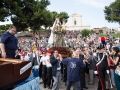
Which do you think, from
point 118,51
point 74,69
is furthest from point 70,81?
point 118,51

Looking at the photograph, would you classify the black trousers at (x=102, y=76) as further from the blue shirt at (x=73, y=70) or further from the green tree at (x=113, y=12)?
the green tree at (x=113, y=12)

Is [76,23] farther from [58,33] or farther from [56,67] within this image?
[56,67]

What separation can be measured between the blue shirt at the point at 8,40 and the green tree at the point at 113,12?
50585mm

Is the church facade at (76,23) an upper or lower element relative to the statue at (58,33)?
upper

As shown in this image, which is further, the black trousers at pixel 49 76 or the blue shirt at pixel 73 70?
the black trousers at pixel 49 76

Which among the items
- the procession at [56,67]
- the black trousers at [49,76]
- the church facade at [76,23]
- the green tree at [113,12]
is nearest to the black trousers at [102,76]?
the procession at [56,67]

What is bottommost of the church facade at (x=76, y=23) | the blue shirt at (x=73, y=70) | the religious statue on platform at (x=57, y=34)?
the blue shirt at (x=73, y=70)

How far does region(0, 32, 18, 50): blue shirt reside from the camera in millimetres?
4441

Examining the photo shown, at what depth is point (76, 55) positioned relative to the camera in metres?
7.37

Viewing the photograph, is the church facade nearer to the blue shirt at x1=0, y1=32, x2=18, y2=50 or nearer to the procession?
the procession

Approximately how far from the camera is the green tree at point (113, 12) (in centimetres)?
5462

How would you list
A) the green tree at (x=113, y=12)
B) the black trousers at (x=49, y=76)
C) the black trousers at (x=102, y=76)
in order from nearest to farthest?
the black trousers at (x=102, y=76) < the black trousers at (x=49, y=76) < the green tree at (x=113, y=12)

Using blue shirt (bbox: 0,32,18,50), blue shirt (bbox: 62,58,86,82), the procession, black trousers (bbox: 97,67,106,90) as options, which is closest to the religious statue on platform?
the procession

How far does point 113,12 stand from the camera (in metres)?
57.5
